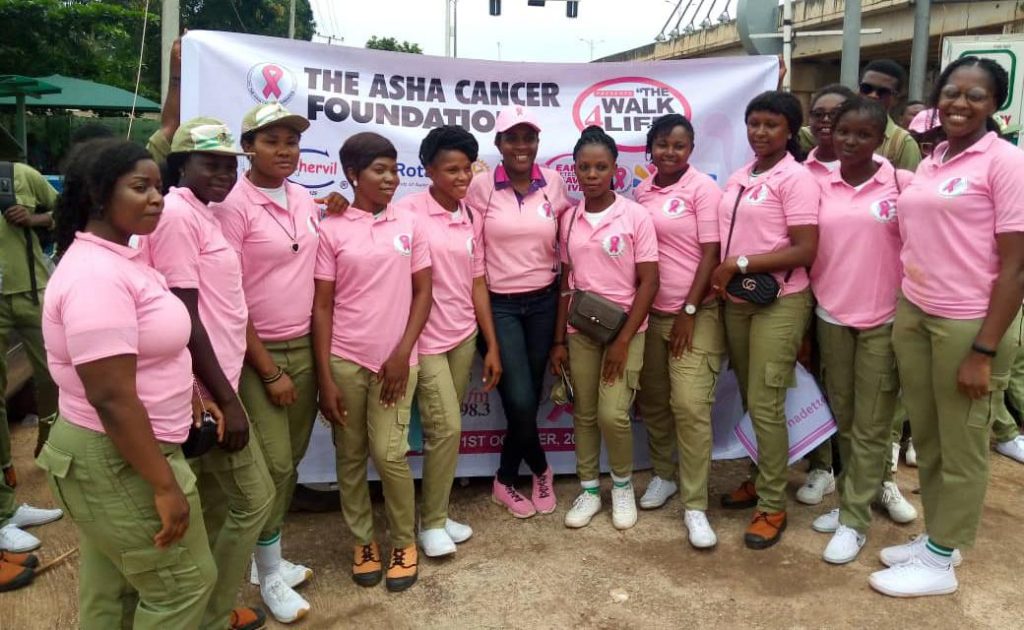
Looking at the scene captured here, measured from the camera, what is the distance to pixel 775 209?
11.5 ft

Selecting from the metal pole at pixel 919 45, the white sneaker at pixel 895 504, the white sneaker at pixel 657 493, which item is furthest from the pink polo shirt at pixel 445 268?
the metal pole at pixel 919 45

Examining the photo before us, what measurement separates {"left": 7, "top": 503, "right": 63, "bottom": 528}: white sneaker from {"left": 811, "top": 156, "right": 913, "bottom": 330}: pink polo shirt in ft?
12.9

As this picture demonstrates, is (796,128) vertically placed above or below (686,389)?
above

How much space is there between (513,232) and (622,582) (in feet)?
5.53

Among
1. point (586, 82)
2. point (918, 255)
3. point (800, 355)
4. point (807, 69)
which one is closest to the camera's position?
point (918, 255)

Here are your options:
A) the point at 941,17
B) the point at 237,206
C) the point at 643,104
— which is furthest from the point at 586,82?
the point at 941,17

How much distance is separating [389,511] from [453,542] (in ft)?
1.48

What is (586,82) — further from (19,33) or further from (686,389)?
(19,33)

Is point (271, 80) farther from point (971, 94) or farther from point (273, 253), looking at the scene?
point (971, 94)

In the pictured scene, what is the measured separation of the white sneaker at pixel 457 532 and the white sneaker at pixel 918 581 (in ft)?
6.02

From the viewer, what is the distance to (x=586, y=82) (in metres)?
4.46

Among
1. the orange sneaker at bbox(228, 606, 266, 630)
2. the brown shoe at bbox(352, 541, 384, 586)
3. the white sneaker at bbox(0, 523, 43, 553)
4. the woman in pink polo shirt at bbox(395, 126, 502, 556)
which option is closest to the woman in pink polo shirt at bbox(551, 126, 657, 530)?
the woman in pink polo shirt at bbox(395, 126, 502, 556)

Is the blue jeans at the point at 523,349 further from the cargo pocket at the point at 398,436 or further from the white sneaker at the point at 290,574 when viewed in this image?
the white sneaker at the point at 290,574

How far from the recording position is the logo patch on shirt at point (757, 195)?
3.52m
